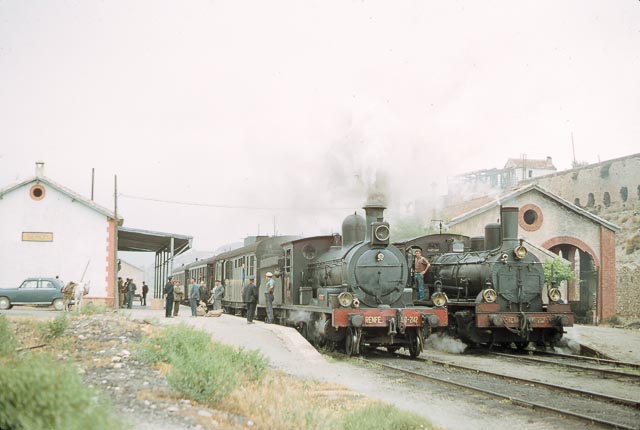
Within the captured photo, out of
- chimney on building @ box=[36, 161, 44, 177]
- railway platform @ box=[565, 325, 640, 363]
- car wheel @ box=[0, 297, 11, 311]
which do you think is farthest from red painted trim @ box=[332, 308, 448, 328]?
chimney on building @ box=[36, 161, 44, 177]

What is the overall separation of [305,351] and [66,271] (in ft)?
54.7

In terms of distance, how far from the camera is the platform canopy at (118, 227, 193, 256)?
101 ft

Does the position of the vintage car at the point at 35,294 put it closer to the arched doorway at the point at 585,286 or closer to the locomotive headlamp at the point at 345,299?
the locomotive headlamp at the point at 345,299

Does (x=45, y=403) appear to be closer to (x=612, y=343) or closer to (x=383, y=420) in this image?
(x=383, y=420)

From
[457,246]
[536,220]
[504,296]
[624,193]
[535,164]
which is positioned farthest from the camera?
[535,164]

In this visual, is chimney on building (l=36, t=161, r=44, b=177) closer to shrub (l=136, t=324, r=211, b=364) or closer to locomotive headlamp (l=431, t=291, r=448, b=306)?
shrub (l=136, t=324, r=211, b=364)

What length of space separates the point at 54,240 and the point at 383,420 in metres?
22.3

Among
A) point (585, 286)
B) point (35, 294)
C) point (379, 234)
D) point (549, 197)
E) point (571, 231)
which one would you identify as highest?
point (549, 197)

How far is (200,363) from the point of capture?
7.37 metres

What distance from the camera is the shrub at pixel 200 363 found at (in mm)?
7137

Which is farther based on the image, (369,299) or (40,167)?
(40,167)

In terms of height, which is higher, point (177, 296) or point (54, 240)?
point (54, 240)

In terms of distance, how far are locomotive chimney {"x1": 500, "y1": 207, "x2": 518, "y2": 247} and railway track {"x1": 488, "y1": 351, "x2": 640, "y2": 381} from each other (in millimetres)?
2807

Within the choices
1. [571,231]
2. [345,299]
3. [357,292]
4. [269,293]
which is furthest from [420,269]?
[571,231]
